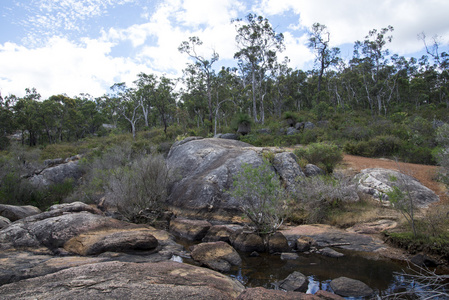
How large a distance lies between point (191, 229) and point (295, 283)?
17.1 feet

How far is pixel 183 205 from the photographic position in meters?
13.8

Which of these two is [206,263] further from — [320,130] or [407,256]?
[320,130]

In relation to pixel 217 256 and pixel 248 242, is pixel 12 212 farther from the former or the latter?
pixel 248 242

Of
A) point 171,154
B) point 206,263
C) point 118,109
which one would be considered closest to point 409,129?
point 171,154

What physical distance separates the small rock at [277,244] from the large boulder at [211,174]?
338cm

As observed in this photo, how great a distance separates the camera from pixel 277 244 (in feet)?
28.8

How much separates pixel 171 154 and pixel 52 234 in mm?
10939

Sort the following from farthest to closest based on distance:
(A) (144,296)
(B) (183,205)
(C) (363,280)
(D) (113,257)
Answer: (B) (183,205) < (D) (113,257) < (C) (363,280) < (A) (144,296)

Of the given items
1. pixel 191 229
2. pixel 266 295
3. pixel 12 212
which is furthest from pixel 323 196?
pixel 12 212

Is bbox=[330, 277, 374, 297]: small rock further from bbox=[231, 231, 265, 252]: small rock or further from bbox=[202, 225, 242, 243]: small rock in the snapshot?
bbox=[202, 225, 242, 243]: small rock

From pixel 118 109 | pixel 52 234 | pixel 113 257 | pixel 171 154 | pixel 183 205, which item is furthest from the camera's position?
pixel 118 109

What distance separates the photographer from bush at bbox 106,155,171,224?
41.4 ft

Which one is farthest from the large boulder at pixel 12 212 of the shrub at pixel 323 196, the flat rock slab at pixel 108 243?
the shrub at pixel 323 196

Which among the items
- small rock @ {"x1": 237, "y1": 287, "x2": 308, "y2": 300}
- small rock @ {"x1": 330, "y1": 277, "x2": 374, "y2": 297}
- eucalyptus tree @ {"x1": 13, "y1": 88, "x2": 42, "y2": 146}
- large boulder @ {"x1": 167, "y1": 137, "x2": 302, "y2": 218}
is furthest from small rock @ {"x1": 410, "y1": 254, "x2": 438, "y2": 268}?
eucalyptus tree @ {"x1": 13, "y1": 88, "x2": 42, "y2": 146}
